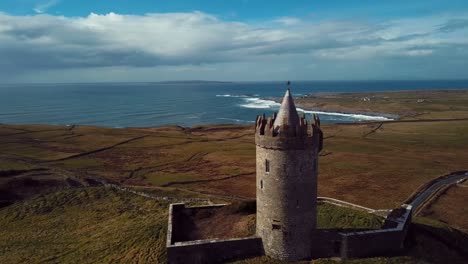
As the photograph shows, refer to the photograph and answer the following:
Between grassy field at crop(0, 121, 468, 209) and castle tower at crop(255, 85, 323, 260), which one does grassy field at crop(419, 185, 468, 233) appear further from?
castle tower at crop(255, 85, 323, 260)

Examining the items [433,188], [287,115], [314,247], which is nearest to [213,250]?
[314,247]

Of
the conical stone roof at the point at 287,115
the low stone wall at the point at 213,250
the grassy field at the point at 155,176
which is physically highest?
the conical stone roof at the point at 287,115

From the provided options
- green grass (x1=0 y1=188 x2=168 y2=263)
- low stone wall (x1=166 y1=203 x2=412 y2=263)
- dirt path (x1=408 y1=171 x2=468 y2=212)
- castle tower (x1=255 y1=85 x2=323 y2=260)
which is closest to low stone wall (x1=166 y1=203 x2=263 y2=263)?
low stone wall (x1=166 y1=203 x2=412 y2=263)

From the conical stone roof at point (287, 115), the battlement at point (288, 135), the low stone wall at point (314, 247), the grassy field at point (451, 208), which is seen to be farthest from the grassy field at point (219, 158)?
Answer: the conical stone roof at point (287, 115)

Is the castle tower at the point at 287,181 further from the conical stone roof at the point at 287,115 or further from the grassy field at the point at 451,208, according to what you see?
the grassy field at the point at 451,208

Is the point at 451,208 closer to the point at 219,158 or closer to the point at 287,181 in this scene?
the point at 287,181

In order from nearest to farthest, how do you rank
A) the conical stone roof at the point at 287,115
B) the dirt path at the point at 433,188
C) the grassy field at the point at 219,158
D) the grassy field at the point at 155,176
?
the conical stone roof at the point at 287,115 < the grassy field at the point at 155,176 < the dirt path at the point at 433,188 < the grassy field at the point at 219,158

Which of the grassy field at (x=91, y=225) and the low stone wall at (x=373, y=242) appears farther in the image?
the grassy field at (x=91, y=225)

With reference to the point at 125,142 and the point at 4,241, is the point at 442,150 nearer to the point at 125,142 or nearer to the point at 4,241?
the point at 125,142
